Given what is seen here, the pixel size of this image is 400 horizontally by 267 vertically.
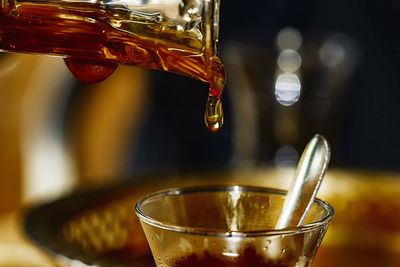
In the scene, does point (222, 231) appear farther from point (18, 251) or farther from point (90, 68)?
point (18, 251)

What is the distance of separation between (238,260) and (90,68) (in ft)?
0.57

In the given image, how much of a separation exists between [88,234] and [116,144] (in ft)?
3.09

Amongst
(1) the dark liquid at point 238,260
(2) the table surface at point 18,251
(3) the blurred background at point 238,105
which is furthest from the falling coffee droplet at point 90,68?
(3) the blurred background at point 238,105

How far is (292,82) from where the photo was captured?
1454mm

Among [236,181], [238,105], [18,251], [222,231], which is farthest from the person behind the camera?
[238,105]

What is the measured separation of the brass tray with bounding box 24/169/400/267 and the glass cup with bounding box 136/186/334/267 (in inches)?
13.1

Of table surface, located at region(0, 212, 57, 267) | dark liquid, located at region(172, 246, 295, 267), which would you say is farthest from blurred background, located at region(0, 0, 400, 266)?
dark liquid, located at region(172, 246, 295, 267)

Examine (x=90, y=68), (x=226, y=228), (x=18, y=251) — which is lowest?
(x=18, y=251)

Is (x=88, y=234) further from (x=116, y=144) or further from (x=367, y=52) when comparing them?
(x=367, y=52)

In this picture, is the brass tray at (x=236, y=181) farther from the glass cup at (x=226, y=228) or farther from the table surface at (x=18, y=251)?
the glass cup at (x=226, y=228)

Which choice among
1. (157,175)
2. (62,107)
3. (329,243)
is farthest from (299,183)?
(62,107)

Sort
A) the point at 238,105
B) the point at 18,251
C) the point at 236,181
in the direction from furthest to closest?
the point at 238,105
the point at 236,181
the point at 18,251

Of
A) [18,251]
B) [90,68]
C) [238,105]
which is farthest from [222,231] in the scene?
[238,105]

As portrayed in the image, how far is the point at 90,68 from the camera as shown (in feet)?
1.83
